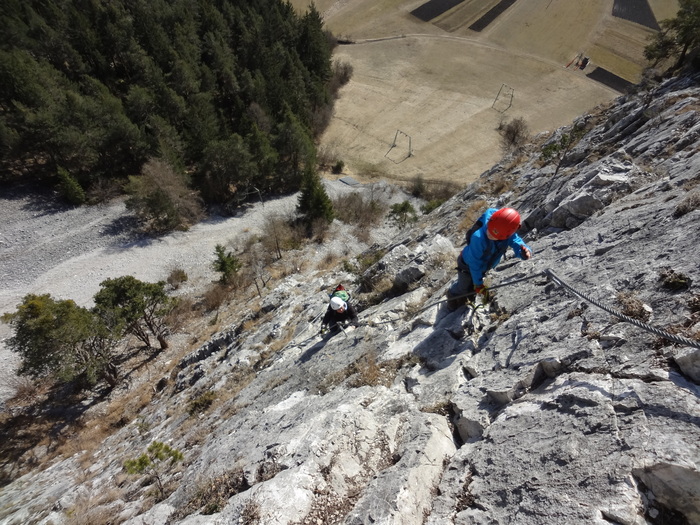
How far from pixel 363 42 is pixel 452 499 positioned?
8791 cm

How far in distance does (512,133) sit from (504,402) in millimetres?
54108

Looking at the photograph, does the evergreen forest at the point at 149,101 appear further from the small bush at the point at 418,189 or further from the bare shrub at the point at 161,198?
the small bush at the point at 418,189

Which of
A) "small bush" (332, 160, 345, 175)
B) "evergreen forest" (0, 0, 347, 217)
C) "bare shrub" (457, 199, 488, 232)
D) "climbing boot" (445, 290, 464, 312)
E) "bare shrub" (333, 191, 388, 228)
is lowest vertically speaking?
"bare shrub" (333, 191, 388, 228)

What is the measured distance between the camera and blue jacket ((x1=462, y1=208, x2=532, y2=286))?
7.26 m

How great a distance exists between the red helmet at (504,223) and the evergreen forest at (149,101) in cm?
3094

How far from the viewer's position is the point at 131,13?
44406 millimetres

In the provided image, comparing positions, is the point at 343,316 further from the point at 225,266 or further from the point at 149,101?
the point at 149,101

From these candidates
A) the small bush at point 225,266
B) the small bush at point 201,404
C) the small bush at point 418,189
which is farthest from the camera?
the small bush at point 418,189

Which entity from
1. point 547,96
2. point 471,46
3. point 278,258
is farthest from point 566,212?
point 471,46

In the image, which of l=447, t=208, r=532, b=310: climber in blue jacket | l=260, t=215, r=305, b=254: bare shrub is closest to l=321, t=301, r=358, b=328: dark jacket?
l=447, t=208, r=532, b=310: climber in blue jacket

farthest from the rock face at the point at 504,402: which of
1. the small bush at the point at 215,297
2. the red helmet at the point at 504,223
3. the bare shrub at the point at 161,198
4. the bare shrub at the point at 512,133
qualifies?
the bare shrub at the point at 512,133

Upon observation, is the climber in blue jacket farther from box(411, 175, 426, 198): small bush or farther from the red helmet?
box(411, 175, 426, 198): small bush

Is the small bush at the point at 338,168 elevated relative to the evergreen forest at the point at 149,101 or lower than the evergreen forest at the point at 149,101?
lower

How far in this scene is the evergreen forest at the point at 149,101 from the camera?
31.7 metres
